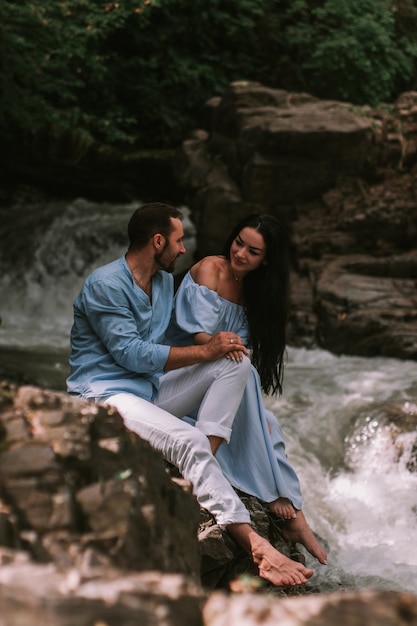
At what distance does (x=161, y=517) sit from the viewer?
84.0 inches

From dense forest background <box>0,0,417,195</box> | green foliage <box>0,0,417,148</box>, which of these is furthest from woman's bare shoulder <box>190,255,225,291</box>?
green foliage <box>0,0,417,148</box>

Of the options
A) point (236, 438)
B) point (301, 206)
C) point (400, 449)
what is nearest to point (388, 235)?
point (301, 206)

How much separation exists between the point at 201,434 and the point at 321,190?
640 centimetres

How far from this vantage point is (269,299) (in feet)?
13.8

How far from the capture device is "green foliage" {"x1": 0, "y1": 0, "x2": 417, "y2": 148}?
12.1 m

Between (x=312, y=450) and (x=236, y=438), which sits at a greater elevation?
(x=236, y=438)

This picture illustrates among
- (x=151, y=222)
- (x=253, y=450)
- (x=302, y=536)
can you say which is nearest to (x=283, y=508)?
(x=302, y=536)

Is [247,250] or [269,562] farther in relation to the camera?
[247,250]

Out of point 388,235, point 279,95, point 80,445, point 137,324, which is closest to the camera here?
point 80,445

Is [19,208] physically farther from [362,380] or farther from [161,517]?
[161,517]

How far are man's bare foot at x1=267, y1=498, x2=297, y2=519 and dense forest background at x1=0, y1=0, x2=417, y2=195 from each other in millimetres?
8465

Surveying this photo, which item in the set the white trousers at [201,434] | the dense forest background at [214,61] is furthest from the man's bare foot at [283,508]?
the dense forest background at [214,61]

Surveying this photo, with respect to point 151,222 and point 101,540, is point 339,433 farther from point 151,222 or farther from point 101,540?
point 101,540

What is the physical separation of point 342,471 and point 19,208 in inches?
330
